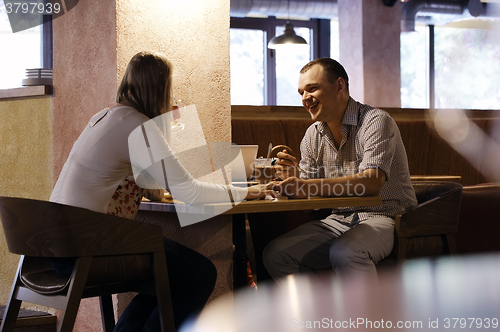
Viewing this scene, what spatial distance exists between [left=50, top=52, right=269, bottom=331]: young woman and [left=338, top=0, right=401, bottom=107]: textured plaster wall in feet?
18.4

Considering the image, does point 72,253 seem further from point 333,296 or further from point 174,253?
point 333,296

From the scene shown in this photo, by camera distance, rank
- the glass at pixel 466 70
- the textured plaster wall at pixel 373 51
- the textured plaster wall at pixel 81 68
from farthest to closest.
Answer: the glass at pixel 466 70 → the textured plaster wall at pixel 373 51 → the textured plaster wall at pixel 81 68

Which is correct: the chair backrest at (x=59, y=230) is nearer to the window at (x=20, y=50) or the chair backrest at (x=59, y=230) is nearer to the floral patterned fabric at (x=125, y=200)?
the floral patterned fabric at (x=125, y=200)

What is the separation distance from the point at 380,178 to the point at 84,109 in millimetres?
1272

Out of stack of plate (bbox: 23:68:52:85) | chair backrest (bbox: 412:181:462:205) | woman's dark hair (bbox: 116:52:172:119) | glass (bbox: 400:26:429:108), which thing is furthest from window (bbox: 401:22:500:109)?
woman's dark hair (bbox: 116:52:172:119)

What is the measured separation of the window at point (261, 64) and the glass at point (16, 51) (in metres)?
3.15

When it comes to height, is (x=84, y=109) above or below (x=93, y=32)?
below

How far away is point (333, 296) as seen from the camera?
191 centimetres

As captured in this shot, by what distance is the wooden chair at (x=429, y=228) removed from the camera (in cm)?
192

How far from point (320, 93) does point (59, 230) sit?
1.25 meters

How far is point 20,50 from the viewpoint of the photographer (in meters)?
6.48

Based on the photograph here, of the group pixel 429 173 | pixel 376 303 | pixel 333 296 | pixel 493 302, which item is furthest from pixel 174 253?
pixel 429 173

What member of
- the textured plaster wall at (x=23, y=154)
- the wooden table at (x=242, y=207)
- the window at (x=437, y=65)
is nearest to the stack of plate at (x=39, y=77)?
the textured plaster wall at (x=23, y=154)

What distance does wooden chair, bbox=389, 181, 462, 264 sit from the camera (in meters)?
1.92
